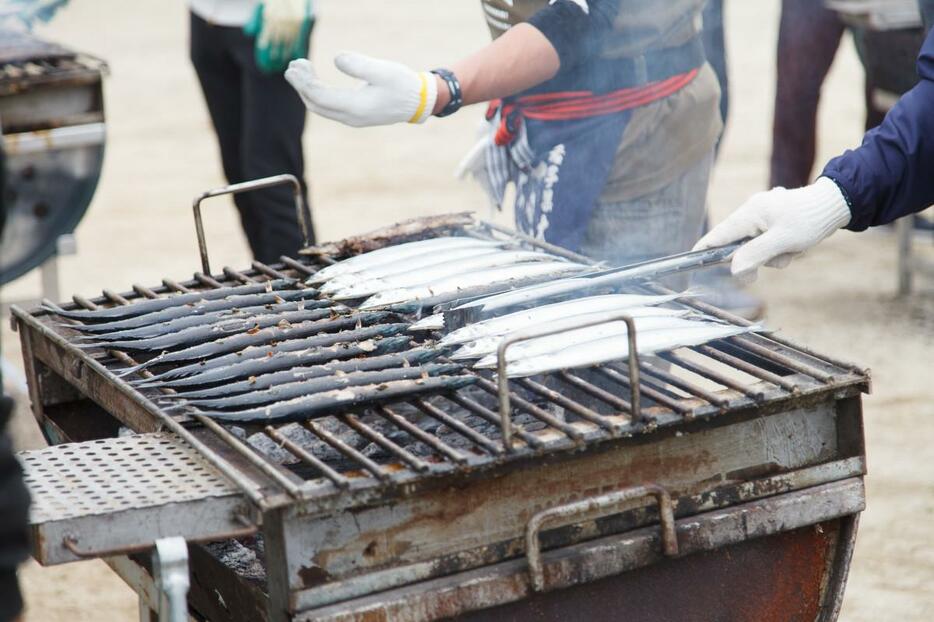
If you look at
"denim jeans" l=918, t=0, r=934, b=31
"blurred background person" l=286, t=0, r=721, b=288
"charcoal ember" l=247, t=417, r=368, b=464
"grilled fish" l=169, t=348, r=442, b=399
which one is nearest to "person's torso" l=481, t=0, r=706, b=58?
"blurred background person" l=286, t=0, r=721, b=288

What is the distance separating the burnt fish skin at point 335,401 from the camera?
94.1 inches

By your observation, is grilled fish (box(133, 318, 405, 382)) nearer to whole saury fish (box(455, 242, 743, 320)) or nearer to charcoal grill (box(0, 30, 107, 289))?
whole saury fish (box(455, 242, 743, 320))

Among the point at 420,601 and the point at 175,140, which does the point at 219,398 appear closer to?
the point at 420,601

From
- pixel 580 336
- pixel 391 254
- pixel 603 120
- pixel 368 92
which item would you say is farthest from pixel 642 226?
pixel 580 336

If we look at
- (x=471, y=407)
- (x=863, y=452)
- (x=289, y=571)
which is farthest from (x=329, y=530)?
(x=863, y=452)

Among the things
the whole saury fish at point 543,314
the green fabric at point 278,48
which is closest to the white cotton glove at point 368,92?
the whole saury fish at point 543,314

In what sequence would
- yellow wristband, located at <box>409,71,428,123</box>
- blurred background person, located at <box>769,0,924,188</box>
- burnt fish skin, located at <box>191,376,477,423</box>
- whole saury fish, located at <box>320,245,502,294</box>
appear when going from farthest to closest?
1. blurred background person, located at <box>769,0,924,188</box>
2. yellow wristband, located at <box>409,71,428,123</box>
3. whole saury fish, located at <box>320,245,502,294</box>
4. burnt fish skin, located at <box>191,376,477,423</box>

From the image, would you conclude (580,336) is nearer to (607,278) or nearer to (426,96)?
(607,278)


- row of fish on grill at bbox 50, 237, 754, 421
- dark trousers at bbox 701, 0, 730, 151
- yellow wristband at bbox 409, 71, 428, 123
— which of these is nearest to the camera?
row of fish on grill at bbox 50, 237, 754, 421

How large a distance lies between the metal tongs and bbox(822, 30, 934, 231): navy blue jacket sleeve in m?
0.31

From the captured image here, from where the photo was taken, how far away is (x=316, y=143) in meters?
10.1

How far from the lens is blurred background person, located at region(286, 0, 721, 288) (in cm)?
347

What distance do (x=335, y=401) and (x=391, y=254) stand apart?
2.97ft

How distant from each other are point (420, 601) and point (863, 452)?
0.98 meters
